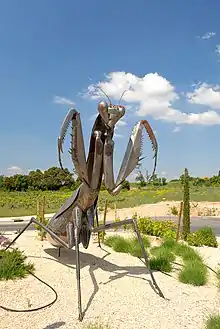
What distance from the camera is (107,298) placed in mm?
5926

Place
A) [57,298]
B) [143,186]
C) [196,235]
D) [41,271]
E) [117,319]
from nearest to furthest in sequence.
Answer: [117,319] → [57,298] → [41,271] → [196,235] → [143,186]

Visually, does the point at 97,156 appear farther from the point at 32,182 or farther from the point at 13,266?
the point at 32,182

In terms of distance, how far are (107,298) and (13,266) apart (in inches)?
81.4

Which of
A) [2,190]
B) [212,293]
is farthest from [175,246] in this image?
[2,190]

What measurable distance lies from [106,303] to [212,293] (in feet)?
6.66

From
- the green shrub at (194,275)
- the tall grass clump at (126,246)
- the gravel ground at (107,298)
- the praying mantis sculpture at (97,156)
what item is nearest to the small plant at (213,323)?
the gravel ground at (107,298)

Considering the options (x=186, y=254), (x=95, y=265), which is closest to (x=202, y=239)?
(x=186, y=254)

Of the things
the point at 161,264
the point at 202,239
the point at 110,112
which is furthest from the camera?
the point at 202,239

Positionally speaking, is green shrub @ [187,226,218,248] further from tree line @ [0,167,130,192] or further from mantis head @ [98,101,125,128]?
tree line @ [0,167,130,192]

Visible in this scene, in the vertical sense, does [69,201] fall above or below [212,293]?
above

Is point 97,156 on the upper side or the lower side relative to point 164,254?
upper

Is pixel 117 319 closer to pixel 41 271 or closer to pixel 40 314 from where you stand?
pixel 40 314

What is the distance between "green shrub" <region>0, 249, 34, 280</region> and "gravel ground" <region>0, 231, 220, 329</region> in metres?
0.19

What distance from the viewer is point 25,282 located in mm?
6457
